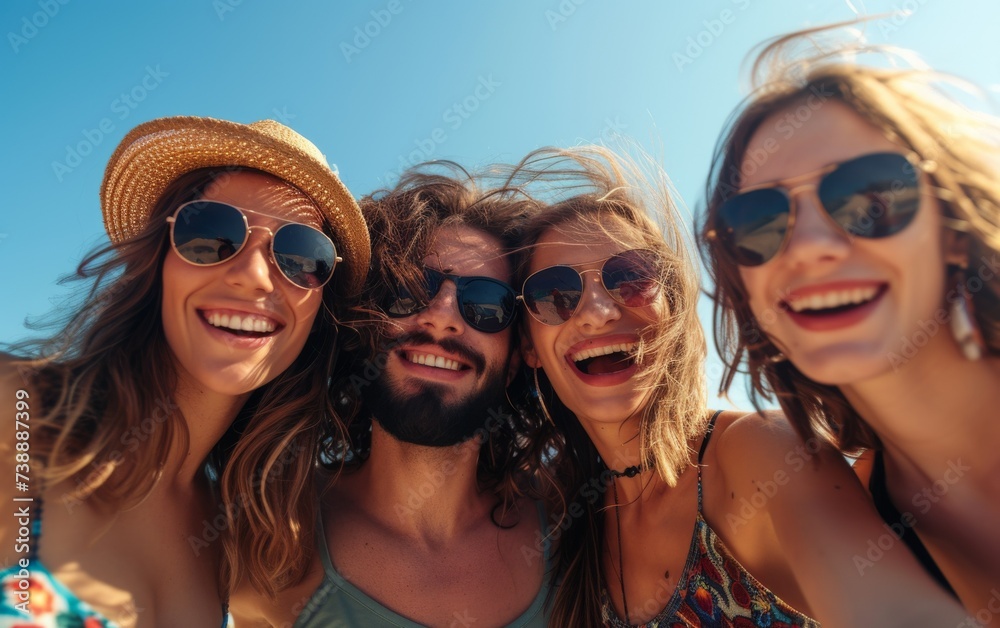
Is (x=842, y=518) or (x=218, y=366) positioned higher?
(x=218, y=366)

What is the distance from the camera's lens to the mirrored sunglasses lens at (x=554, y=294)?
2.95 m

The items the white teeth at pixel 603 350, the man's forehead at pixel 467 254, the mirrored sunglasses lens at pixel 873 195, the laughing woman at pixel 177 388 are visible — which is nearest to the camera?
the mirrored sunglasses lens at pixel 873 195

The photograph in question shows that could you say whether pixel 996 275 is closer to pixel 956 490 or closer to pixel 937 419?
pixel 937 419

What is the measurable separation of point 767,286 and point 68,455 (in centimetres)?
255

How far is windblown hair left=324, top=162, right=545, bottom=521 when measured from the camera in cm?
326

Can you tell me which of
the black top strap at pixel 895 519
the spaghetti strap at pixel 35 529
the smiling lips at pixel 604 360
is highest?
the smiling lips at pixel 604 360

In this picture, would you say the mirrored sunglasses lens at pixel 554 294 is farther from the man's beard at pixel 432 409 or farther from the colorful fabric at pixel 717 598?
the colorful fabric at pixel 717 598

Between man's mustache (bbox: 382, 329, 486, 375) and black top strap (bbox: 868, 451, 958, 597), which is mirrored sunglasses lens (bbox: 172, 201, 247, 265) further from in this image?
black top strap (bbox: 868, 451, 958, 597)

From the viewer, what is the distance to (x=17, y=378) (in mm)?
2039

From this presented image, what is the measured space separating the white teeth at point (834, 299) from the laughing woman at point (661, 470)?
28.9 inches

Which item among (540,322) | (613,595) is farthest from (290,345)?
(613,595)

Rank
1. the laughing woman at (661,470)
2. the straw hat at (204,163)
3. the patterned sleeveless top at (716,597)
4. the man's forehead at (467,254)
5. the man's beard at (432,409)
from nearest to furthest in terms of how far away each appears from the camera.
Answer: the laughing woman at (661,470) → the patterned sleeveless top at (716,597) → the straw hat at (204,163) → the man's beard at (432,409) → the man's forehead at (467,254)

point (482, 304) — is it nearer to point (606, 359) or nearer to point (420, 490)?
point (606, 359)

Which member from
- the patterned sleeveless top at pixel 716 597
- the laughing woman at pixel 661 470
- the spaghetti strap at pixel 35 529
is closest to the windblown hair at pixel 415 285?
the laughing woman at pixel 661 470
